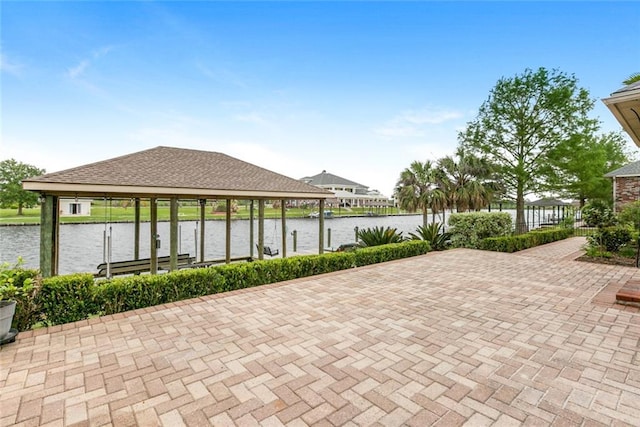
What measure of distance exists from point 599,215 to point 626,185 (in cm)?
826

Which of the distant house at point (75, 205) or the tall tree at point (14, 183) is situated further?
the tall tree at point (14, 183)

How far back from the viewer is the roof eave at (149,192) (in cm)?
497

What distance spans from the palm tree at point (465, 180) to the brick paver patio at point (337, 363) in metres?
11.8

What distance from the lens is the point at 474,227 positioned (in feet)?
37.5

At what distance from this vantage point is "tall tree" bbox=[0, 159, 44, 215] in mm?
28641

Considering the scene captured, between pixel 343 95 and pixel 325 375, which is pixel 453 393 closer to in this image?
pixel 325 375

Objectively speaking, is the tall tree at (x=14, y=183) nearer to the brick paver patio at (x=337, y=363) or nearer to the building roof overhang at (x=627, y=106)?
the brick paver patio at (x=337, y=363)

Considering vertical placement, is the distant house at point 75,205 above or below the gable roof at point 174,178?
below

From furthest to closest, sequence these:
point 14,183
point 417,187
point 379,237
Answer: point 14,183
point 417,187
point 379,237

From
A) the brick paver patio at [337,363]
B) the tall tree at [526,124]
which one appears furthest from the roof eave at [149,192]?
the tall tree at [526,124]

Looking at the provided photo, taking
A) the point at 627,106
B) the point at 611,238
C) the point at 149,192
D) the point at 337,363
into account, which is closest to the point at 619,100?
the point at 627,106

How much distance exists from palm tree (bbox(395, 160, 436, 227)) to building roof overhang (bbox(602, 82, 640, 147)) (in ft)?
36.0

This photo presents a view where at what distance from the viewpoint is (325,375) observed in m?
2.74

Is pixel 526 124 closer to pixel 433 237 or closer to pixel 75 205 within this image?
pixel 433 237
